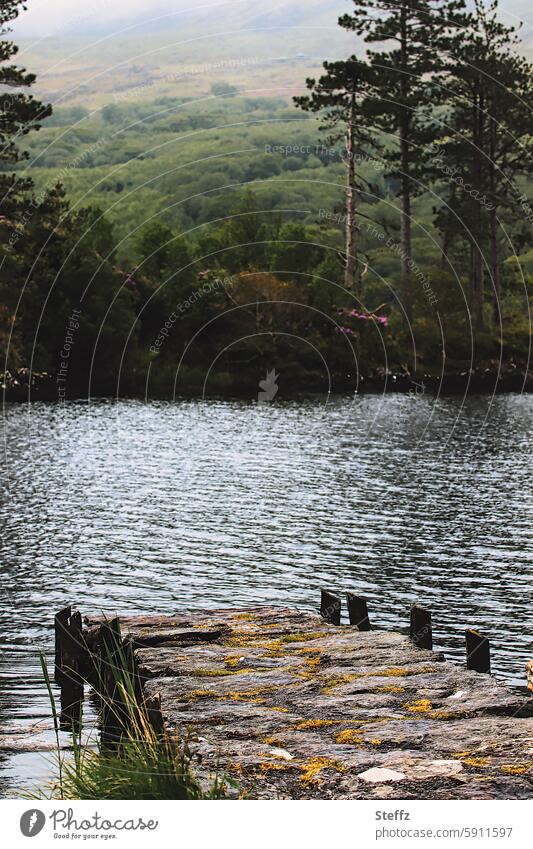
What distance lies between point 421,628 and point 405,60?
272ft

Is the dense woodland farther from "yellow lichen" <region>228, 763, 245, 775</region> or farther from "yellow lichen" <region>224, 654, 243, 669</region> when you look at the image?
"yellow lichen" <region>228, 763, 245, 775</region>

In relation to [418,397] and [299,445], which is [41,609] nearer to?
[299,445]

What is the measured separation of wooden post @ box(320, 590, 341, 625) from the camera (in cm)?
2022

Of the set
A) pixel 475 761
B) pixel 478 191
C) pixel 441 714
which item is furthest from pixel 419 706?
pixel 478 191

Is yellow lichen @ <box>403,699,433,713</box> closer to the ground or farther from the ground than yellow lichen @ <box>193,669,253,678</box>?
farther from the ground

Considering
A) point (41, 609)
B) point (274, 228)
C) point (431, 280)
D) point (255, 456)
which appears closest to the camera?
point (41, 609)

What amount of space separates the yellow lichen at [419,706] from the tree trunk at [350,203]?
8202cm

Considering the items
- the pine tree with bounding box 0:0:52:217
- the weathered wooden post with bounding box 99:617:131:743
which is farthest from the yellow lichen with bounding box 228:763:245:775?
the pine tree with bounding box 0:0:52:217

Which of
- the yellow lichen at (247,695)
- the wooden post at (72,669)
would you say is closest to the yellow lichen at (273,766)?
the yellow lichen at (247,695)

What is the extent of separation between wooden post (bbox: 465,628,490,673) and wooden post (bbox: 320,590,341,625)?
12.9 ft

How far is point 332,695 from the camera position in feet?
47.3

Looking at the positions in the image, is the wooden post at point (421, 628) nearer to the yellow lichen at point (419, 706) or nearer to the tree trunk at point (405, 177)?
the yellow lichen at point (419, 706)

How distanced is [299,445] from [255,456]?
12.7 ft
